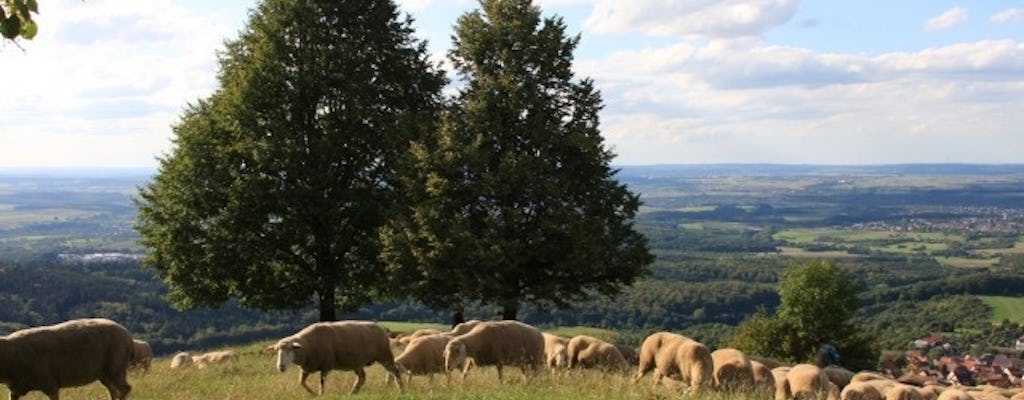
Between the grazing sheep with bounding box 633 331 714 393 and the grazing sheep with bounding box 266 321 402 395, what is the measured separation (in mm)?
5074

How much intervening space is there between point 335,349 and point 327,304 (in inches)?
536

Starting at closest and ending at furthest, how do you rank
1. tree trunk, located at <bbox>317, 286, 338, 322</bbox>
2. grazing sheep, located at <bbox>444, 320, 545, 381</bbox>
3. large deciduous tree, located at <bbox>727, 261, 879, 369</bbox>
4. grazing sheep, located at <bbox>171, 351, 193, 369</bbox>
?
grazing sheep, located at <bbox>444, 320, 545, 381</bbox> → grazing sheep, located at <bbox>171, 351, 193, 369</bbox> → tree trunk, located at <bbox>317, 286, 338, 322</bbox> → large deciduous tree, located at <bbox>727, 261, 879, 369</bbox>

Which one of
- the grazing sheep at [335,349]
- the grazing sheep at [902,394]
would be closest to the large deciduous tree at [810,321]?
the grazing sheep at [902,394]

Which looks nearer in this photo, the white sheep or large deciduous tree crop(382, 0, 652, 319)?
the white sheep

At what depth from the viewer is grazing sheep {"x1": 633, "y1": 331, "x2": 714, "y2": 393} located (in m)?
17.6

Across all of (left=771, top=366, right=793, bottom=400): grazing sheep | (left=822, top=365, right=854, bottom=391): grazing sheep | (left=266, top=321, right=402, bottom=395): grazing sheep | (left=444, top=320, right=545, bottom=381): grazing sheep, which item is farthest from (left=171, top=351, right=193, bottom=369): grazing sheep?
(left=822, top=365, right=854, bottom=391): grazing sheep

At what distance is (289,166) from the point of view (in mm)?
27859

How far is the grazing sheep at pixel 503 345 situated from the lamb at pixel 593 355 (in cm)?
194

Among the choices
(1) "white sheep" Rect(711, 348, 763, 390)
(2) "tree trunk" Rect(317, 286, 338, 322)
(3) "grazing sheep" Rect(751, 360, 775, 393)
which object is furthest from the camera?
(2) "tree trunk" Rect(317, 286, 338, 322)

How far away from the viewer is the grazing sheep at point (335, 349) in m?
16.3

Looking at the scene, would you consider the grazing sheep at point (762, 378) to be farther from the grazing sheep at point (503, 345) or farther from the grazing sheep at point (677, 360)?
the grazing sheep at point (503, 345)

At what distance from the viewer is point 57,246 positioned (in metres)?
191

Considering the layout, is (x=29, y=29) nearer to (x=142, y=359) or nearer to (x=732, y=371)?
(x=732, y=371)

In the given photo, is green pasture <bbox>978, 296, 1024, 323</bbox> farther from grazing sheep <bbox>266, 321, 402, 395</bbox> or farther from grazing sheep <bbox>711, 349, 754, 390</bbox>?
grazing sheep <bbox>266, 321, 402, 395</bbox>
